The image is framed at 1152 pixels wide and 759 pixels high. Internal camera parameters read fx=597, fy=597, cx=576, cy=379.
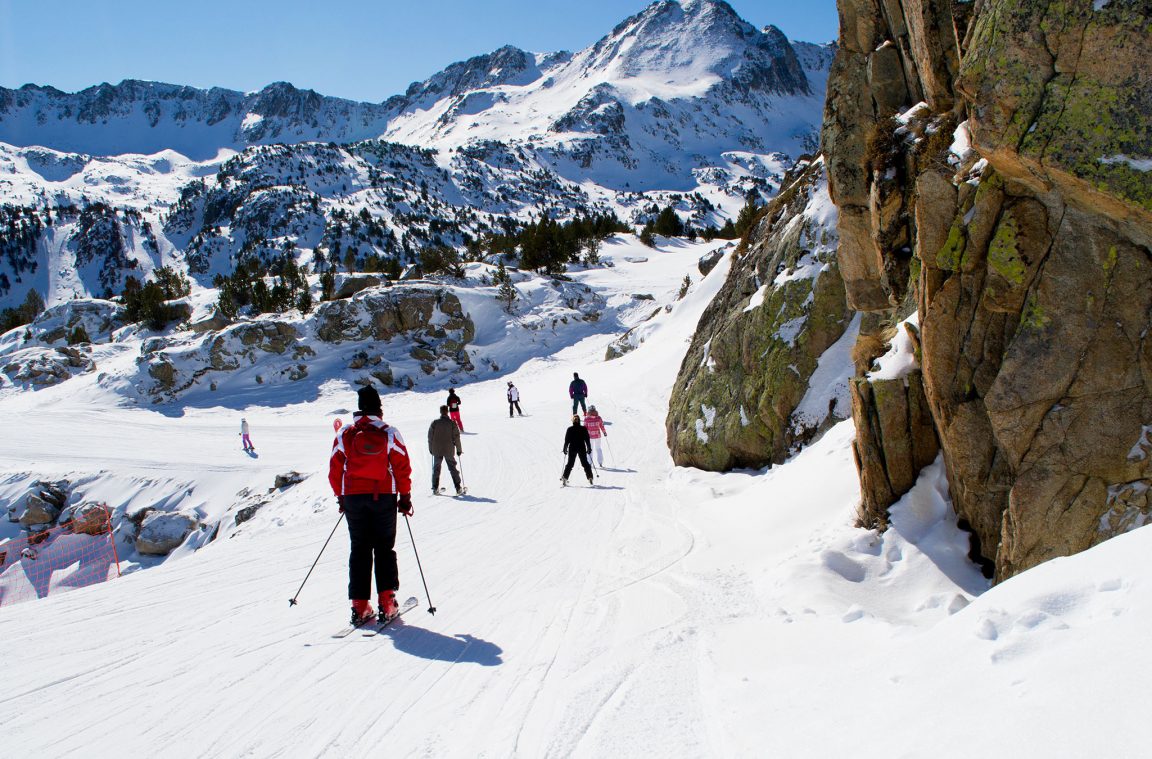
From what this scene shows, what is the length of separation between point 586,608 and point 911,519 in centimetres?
354

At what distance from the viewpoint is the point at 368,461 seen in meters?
5.49

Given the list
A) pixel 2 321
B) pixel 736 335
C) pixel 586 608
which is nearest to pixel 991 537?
pixel 586 608

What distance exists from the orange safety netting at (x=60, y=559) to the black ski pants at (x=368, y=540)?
14125 mm

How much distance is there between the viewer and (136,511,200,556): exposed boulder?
714 inches

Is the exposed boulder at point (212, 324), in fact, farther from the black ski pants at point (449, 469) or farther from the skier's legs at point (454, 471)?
the skier's legs at point (454, 471)

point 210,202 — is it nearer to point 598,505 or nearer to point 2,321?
point 2,321

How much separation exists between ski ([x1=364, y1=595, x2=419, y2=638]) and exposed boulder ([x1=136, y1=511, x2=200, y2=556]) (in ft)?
53.9

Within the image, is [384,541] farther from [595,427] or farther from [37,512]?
[37,512]

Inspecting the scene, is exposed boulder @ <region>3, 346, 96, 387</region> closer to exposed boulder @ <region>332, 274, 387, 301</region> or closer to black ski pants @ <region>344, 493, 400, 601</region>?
exposed boulder @ <region>332, 274, 387, 301</region>

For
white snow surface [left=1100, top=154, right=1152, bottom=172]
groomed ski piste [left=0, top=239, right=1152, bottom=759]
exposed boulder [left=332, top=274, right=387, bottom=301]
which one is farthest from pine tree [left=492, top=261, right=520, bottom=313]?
white snow surface [left=1100, top=154, right=1152, bottom=172]

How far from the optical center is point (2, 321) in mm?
72062

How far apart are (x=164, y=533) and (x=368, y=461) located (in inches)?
679

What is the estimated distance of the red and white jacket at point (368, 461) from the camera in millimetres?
5488

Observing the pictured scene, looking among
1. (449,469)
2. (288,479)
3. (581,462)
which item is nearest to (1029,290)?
(581,462)
